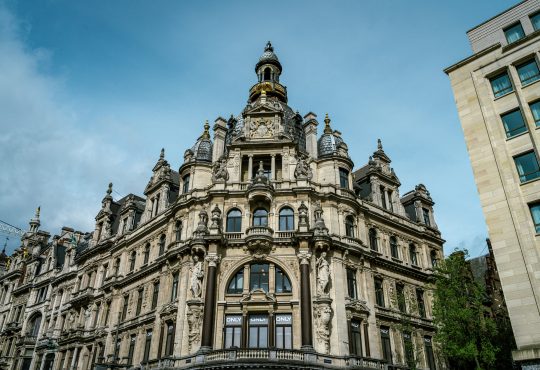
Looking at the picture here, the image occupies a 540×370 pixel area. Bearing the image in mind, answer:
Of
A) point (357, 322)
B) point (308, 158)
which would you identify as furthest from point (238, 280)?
point (308, 158)

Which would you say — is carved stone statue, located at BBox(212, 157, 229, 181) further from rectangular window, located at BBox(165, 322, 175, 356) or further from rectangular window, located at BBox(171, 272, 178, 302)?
rectangular window, located at BBox(165, 322, 175, 356)

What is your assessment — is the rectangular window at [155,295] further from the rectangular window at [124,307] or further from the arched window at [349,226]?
the arched window at [349,226]

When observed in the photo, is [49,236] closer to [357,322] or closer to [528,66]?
[357,322]

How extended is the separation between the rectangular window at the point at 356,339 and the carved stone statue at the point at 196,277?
1160 cm

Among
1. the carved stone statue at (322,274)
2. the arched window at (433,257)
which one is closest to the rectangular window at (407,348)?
the carved stone statue at (322,274)

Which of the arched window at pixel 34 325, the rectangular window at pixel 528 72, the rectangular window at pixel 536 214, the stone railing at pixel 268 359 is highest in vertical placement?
the rectangular window at pixel 528 72

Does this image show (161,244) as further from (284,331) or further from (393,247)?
(393,247)

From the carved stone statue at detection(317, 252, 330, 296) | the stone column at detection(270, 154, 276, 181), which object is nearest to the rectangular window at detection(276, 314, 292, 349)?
the carved stone statue at detection(317, 252, 330, 296)

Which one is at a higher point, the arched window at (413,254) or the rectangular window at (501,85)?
the rectangular window at (501,85)

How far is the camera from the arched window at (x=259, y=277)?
34.5 m

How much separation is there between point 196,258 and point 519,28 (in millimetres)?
26401

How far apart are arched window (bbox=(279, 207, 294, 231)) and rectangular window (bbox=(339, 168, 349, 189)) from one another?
567 cm

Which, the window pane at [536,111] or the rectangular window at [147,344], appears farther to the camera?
the rectangular window at [147,344]

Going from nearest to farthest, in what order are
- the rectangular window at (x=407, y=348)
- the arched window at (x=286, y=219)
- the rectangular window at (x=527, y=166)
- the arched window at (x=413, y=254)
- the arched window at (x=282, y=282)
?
the rectangular window at (x=527, y=166) < the arched window at (x=282, y=282) < the rectangular window at (x=407, y=348) < the arched window at (x=286, y=219) < the arched window at (x=413, y=254)
